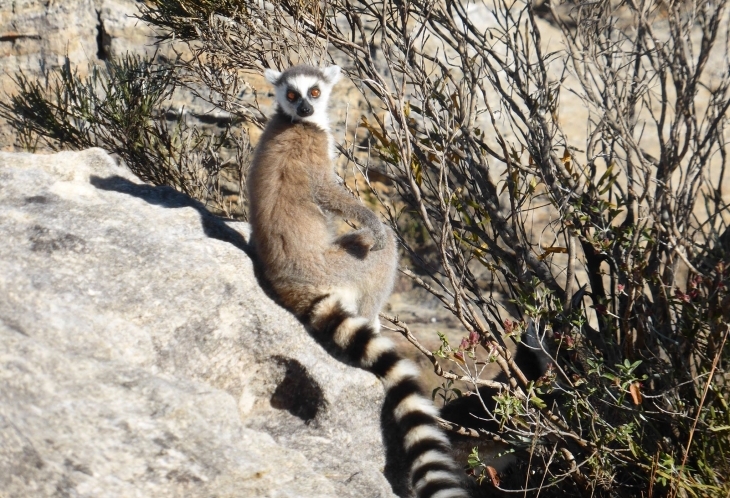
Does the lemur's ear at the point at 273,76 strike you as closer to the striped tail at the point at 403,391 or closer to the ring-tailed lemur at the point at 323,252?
the ring-tailed lemur at the point at 323,252

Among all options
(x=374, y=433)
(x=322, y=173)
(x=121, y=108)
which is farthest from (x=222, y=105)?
(x=374, y=433)

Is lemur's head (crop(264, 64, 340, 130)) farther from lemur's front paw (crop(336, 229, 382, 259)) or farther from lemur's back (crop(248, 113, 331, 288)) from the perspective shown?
lemur's front paw (crop(336, 229, 382, 259))

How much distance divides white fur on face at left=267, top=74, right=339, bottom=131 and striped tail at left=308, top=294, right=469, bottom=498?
1.06 metres

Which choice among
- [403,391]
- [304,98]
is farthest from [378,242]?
[304,98]

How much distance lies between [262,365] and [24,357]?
108 cm

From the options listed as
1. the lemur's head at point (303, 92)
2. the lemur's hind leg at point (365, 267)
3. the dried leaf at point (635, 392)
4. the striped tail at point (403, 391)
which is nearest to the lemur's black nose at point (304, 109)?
the lemur's head at point (303, 92)

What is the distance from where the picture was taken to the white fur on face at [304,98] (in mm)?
4184

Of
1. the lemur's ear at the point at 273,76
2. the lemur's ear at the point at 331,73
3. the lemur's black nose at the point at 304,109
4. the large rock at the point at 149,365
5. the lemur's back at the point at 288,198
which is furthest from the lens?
the lemur's ear at the point at 331,73

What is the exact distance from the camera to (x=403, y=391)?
138 inches

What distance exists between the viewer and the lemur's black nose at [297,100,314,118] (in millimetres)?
4105

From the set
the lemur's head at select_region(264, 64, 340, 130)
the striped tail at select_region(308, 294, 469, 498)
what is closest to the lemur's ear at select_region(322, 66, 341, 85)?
the lemur's head at select_region(264, 64, 340, 130)

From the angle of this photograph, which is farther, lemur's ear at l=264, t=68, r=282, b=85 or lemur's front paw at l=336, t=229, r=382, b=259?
lemur's ear at l=264, t=68, r=282, b=85

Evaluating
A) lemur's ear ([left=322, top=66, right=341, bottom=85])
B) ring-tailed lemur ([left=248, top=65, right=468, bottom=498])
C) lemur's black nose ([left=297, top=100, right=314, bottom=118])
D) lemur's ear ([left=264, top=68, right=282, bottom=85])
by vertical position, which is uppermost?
lemur's ear ([left=322, top=66, right=341, bottom=85])

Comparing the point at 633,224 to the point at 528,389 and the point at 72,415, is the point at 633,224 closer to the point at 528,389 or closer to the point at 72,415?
the point at 528,389
